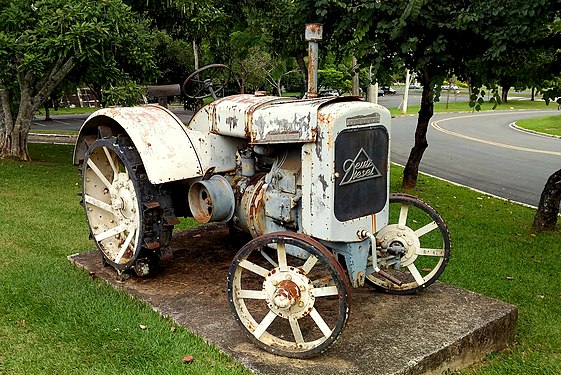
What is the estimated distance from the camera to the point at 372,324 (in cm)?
424

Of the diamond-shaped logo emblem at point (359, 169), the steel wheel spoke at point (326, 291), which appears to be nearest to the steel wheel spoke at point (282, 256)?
the steel wheel spoke at point (326, 291)

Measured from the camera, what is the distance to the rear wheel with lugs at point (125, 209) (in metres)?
4.74

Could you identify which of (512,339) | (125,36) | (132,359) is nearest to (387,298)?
(512,339)

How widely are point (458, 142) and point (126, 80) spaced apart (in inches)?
512

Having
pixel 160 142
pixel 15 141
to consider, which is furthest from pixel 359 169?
pixel 15 141

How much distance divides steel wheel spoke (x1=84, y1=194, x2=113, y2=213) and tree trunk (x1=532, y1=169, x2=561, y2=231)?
503 centimetres

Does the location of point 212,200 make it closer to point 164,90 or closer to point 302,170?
point 302,170

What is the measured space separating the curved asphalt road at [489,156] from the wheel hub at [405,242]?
6188 mm

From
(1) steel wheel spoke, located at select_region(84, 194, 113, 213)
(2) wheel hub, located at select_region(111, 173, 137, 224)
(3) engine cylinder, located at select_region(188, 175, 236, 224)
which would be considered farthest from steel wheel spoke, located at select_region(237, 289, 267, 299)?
(1) steel wheel spoke, located at select_region(84, 194, 113, 213)

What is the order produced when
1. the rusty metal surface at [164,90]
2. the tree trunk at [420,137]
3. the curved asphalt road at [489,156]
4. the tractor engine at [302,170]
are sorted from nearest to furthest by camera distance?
the tractor engine at [302,170]
the rusty metal surface at [164,90]
the tree trunk at [420,137]
the curved asphalt road at [489,156]

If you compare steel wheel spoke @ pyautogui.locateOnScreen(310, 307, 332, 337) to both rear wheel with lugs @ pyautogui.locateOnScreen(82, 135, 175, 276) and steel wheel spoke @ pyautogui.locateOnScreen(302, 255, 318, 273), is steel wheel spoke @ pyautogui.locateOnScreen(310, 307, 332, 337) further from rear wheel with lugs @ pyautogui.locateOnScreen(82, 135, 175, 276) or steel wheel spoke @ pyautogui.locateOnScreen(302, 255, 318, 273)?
rear wheel with lugs @ pyautogui.locateOnScreen(82, 135, 175, 276)

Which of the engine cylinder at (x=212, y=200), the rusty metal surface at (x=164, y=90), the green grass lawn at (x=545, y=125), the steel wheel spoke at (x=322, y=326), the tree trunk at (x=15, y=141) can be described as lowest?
the green grass lawn at (x=545, y=125)

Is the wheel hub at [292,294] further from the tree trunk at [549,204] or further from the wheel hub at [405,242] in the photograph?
the tree trunk at [549,204]

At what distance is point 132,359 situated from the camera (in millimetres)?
3941
